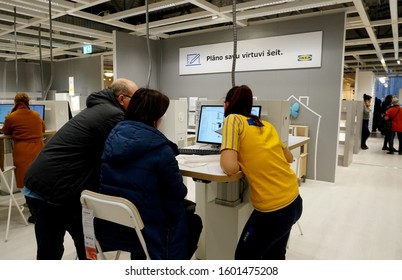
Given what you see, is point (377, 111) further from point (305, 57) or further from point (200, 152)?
point (200, 152)

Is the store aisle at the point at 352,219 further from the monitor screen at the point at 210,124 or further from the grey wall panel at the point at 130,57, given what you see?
the grey wall panel at the point at 130,57

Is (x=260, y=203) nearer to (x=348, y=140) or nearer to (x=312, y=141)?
(x=312, y=141)

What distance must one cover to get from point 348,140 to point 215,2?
3483mm

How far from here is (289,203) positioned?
5.09 feet

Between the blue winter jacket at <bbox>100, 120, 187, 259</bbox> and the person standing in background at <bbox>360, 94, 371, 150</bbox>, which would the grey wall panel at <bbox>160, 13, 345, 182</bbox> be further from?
the blue winter jacket at <bbox>100, 120, 187, 259</bbox>

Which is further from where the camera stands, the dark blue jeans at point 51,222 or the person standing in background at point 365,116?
the person standing in background at point 365,116

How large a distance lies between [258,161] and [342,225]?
217cm

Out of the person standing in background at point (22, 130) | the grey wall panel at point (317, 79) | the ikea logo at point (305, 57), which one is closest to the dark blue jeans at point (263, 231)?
the person standing in background at point (22, 130)

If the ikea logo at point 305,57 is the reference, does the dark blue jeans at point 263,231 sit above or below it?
below

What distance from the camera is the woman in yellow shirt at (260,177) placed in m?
1.50

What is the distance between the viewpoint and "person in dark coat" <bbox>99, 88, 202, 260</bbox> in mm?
1289

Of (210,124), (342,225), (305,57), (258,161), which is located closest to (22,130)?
(210,124)
